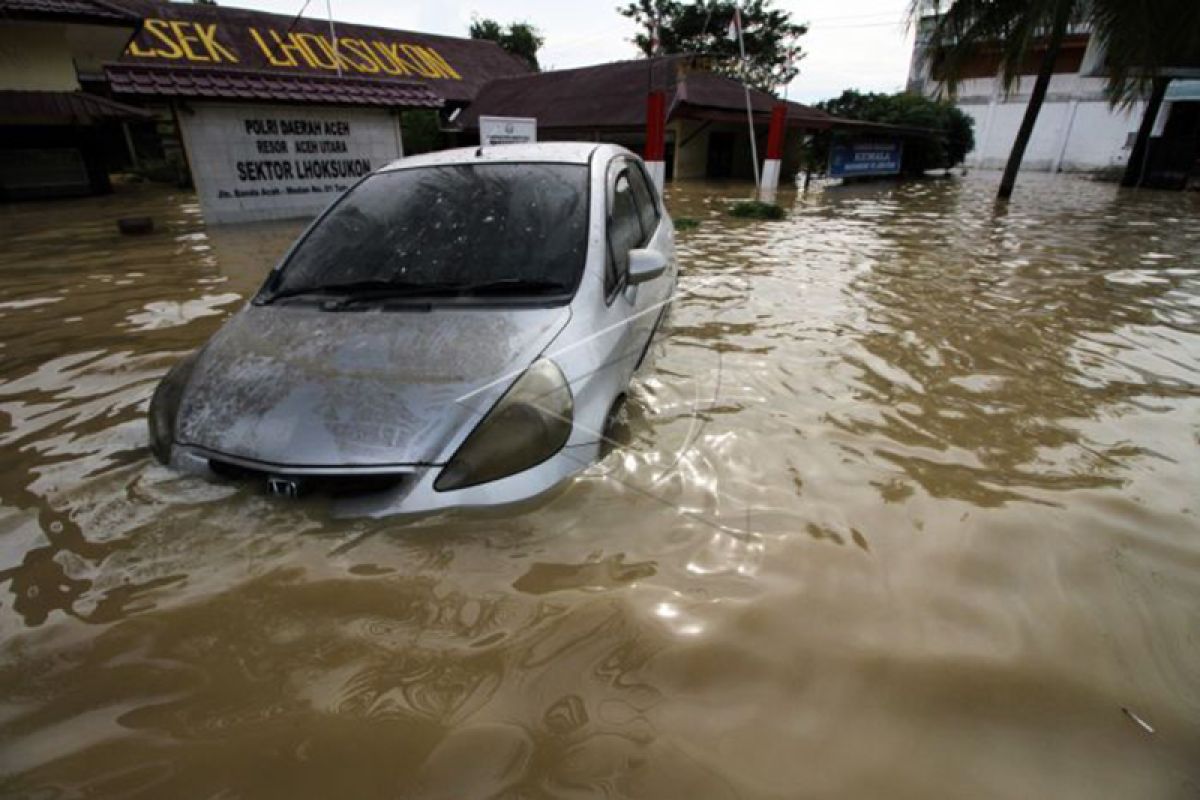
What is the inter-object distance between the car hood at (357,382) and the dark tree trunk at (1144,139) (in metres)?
24.3

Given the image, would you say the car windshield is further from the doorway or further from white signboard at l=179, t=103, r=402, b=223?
the doorway

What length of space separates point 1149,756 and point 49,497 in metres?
3.80

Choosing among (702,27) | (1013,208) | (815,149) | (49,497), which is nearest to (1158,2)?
(1013,208)

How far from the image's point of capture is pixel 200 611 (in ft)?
6.11

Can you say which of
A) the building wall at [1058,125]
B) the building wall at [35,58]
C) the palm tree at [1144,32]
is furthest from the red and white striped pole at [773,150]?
the building wall at [35,58]

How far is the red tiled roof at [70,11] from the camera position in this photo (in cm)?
1227

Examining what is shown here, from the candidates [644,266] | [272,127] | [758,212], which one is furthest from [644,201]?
[758,212]

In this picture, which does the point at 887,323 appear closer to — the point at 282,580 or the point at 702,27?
the point at 282,580

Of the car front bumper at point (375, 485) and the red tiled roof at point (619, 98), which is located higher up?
the red tiled roof at point (619, 98)

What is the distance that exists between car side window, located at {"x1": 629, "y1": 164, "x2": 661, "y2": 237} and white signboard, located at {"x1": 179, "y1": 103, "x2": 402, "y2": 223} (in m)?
7.65

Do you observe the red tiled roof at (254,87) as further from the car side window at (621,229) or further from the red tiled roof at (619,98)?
the red tiled roof at (619,98)

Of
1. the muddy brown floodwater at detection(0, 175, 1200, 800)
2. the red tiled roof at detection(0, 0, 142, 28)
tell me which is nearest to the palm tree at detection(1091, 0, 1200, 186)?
the muddy brown floodwater at detection(0, 175, 1200, 800)

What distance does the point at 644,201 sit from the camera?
4215mm

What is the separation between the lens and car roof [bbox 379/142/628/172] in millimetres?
3313
